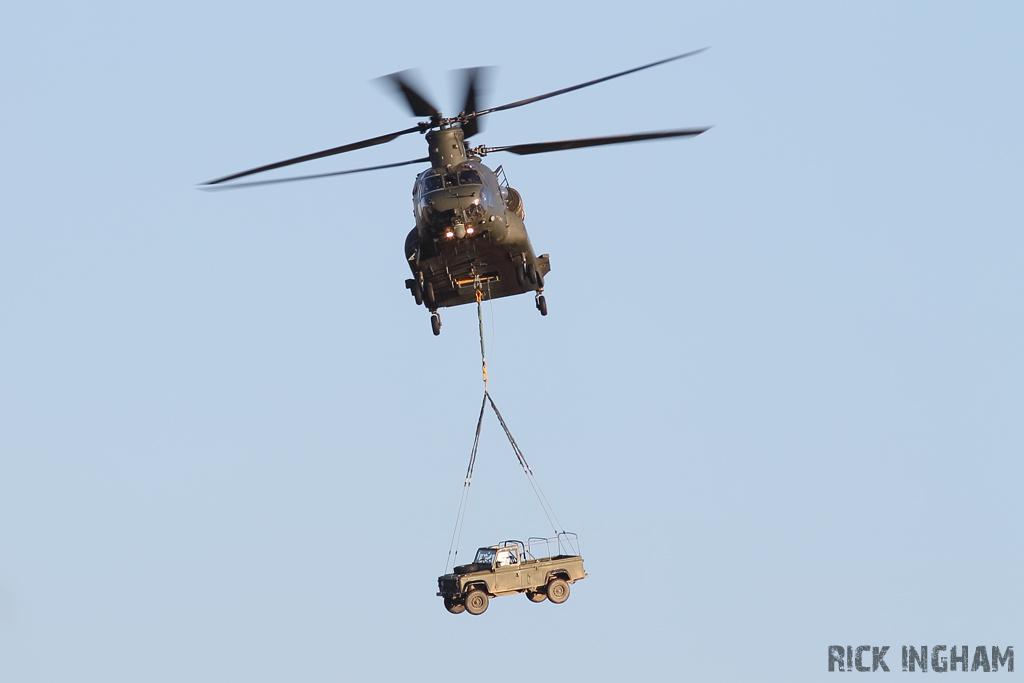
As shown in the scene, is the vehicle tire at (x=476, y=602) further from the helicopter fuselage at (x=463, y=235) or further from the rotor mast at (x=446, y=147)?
the rotor mast at (x=446, y=147)

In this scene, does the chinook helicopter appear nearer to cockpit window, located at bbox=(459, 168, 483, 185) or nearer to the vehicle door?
cockpit window, located at bbox=(459, 168, 483, 185)

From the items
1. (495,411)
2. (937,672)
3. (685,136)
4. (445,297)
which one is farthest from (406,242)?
(937,672)

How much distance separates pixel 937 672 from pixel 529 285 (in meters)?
20.1

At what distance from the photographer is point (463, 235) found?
47.9 m

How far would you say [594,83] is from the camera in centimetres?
4472

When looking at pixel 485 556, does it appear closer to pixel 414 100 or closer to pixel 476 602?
pixel 476 602

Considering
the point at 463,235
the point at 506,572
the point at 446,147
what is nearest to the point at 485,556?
the point at 506,572

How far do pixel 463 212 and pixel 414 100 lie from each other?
298 centimetres

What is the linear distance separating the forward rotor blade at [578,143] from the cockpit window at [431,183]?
2.17 metres

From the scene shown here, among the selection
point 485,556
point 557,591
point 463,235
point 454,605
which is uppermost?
point 463,235

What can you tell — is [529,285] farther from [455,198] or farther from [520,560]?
Answer: [520,560]

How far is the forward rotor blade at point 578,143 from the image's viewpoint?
4622 centimetres

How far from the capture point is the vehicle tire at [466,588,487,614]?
4525 centimetres

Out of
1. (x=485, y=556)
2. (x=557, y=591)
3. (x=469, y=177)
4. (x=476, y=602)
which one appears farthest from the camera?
(x=469, y=177)
